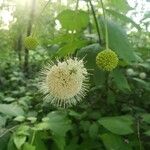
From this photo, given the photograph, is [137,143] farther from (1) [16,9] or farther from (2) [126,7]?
(1) [16,9]

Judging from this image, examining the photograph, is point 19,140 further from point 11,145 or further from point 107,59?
point 107,59

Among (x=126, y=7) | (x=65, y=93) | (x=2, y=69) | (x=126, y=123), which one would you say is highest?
(x=126, y=7)

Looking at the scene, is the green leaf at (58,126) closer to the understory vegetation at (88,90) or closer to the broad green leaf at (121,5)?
the understory vegetation at (88,90)

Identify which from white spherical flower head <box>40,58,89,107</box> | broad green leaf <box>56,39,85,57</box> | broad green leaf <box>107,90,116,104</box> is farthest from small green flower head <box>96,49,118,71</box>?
broad green leaf <box>107,90,116,104</box>

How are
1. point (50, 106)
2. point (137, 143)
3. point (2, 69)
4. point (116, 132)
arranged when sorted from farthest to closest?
point (2, 69) < point (50, 106) < point (137, 143) < point (116, 132)

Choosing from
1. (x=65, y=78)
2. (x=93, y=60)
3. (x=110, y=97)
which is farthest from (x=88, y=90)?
(x=65, y=78)

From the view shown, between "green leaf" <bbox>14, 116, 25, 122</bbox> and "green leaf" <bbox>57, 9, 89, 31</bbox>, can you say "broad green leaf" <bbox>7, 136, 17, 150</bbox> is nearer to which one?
"green leaf" <bbox>14, 116, 25, 122</bbox>

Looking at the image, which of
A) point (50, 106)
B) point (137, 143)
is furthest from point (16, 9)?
point (137, 143)

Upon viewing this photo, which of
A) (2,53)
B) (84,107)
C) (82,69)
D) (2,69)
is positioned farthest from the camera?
(2,53)
